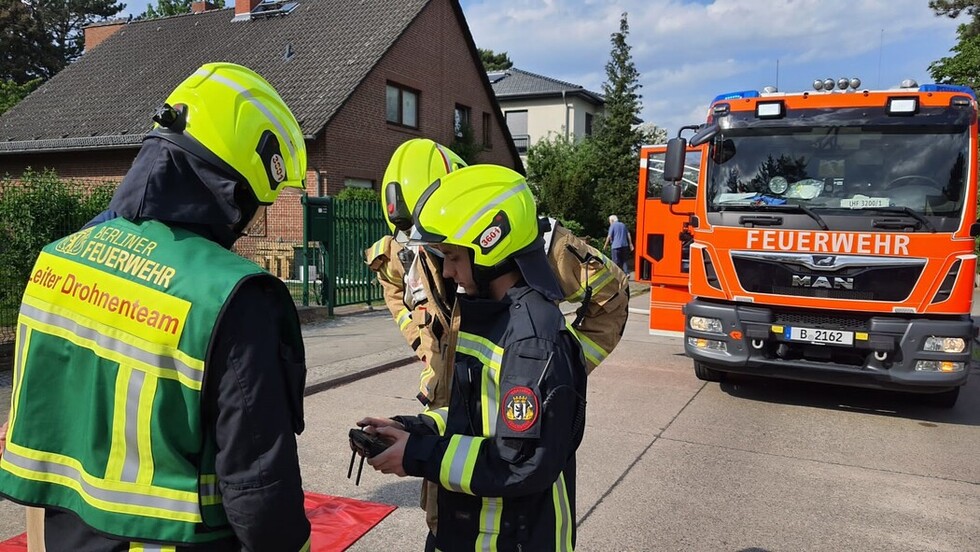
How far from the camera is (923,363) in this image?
19.3 ft

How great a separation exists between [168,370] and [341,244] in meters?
10.5

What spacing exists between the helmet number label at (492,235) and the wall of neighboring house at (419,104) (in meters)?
16.3

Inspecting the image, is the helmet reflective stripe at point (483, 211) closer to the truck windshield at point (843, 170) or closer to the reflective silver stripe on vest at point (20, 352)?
the reflective silver stripe on vest at point (20, 352)

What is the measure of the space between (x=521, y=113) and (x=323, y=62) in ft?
62.8

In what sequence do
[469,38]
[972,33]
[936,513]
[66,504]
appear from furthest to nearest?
[972,33] → [469,38] → [936,513] → [66,504]

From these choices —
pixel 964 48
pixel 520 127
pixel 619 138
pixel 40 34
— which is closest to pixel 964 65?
pixel 964 48

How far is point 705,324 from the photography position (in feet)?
21.9

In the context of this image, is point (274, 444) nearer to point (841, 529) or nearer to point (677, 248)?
point (841, 529)

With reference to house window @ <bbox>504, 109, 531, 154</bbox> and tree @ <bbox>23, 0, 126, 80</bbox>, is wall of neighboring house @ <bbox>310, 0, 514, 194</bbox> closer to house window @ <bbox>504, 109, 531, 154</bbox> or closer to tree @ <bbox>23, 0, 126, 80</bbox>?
house window @ <bbox>504, 109, 531, 154</bbox>

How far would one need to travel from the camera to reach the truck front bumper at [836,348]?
230 inches

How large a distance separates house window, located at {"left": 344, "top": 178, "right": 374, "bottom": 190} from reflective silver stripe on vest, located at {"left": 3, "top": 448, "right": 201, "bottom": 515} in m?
17.0

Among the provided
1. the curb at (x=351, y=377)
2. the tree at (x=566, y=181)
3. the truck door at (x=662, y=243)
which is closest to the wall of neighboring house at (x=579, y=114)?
the tree at (x=566, y=181)

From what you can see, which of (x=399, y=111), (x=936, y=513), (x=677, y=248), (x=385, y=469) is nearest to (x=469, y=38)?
(x=399, y=111)

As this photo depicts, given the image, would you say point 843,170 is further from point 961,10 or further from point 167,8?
point 167,8
